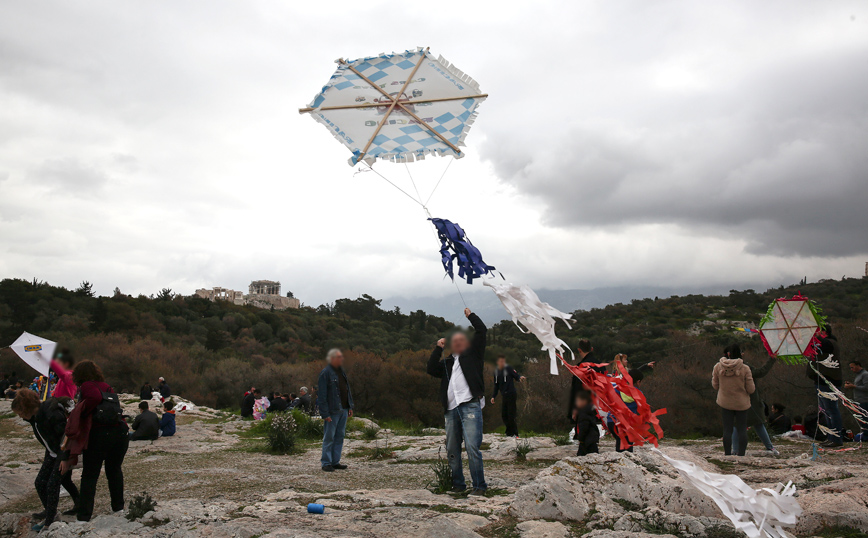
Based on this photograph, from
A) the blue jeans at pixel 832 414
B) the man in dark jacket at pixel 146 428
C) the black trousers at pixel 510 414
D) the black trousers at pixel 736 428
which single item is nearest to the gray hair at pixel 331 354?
the black trousers at pixel 510 414

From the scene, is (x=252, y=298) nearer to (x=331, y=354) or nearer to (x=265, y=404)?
(x=265, y=404)

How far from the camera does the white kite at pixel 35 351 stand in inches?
445

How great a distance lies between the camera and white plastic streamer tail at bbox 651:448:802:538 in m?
4.40

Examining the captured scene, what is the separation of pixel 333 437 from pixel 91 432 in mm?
3764

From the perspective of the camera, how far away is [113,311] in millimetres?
42031

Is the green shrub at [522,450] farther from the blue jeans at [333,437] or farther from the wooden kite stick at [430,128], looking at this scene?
the wooden kite stick at [430,128]

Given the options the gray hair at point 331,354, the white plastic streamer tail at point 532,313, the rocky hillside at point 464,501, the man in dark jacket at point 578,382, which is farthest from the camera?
the gray hair at point 331,354

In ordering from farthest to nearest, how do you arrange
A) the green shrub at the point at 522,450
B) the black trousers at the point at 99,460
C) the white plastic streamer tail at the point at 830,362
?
the green shrub at the point at 522,450 → the white plastic streamer tail at the point at 830,362 → the black trousers at the point at 99,460

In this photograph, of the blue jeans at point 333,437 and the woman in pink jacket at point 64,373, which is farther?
the blue jeans at point 333,437

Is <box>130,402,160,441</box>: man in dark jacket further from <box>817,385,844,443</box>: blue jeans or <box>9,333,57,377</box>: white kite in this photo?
<box>817,385,844,443</box>: blue jeans

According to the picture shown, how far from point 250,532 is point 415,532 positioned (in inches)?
61.4

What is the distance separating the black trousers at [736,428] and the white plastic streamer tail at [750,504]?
4247 mm

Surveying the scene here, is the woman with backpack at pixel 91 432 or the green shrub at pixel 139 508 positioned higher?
the woman with backpack at pixel 91 432

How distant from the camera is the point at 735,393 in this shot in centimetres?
855
